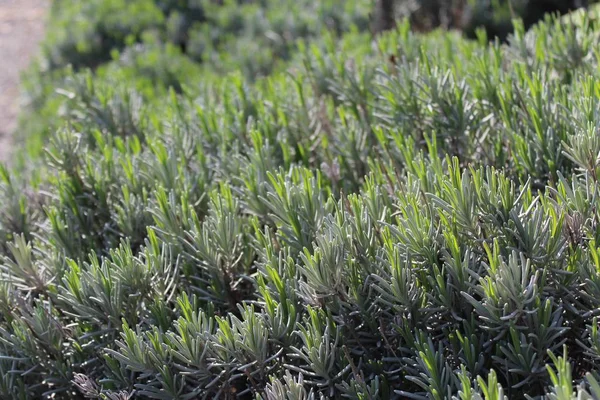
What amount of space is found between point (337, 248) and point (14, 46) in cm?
898

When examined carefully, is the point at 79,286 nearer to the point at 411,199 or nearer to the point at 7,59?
the point at 411,199

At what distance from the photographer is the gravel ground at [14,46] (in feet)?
25.8

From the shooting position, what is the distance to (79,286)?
8.09 feet

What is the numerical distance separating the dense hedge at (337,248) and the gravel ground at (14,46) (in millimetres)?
4262

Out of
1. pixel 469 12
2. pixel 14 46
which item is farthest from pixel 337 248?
pixel 14 46

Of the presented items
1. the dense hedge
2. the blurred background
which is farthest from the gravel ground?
the dense hedge

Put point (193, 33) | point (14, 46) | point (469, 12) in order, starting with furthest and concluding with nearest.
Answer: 1. point (14, 46)
2. point (193, 33)
3. point (469, 12)

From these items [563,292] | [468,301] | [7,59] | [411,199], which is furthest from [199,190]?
[7,59]

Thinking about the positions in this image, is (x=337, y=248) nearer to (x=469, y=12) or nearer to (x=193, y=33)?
(x=469, y=12)

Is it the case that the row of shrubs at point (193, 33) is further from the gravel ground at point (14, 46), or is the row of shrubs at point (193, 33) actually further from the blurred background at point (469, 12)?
the gravel ground at point (14, 46)

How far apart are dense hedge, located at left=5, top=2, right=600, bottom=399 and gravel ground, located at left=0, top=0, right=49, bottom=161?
168 inches

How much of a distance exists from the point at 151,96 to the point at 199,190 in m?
2.31

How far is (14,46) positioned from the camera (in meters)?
9.88

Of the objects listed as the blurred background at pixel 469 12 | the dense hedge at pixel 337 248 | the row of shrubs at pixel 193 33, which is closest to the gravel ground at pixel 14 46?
the row of shrubs at pixel 193 33
